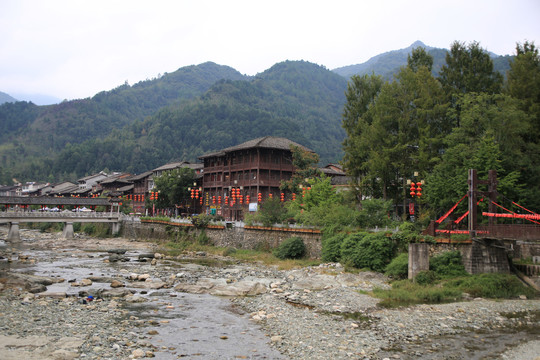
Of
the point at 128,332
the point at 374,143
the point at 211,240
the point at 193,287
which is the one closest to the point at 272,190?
the point at 211,240

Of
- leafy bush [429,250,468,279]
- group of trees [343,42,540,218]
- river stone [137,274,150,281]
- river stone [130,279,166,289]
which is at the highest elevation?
group of trees [343,42,540,218]

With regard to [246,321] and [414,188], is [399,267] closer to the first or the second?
[414,188]

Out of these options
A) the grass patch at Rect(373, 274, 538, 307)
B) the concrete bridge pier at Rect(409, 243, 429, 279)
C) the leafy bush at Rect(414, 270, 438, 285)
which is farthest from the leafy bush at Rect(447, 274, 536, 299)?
the concrete bridge pier at Rect(409, 243, 429, 279)

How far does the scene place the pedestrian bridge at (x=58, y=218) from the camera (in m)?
68.0

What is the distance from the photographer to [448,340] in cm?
1881

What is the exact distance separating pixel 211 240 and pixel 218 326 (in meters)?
37.3

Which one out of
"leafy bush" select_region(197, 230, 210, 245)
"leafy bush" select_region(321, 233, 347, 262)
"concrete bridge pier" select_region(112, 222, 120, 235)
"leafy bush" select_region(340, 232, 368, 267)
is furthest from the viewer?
"concrete bridge pier" select_region(112, 222, 120, 235)

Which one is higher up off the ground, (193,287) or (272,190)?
(272,190)

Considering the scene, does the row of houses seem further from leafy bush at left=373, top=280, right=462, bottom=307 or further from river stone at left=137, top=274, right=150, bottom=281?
leafy bush at left=373, top=280, right=462, bottom=307

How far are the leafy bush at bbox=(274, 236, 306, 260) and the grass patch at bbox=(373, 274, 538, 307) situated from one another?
606 inches

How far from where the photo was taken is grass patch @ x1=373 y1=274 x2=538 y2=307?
25562mm

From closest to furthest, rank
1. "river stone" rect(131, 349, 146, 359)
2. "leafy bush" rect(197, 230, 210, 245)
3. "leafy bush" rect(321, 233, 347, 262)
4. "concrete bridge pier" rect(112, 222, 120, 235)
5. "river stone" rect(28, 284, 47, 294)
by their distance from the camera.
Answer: "river stone" rect(131, 349, 146, 359), "river stone" rect(28, 284, 47, 294), "leafy bush" rect(321, 233, 347, 262), "leafy bush" rect(197, 230, 210, 245), "concrete bridge pier" rect(112, 222, 120, 235)

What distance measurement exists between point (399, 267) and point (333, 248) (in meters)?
8.20

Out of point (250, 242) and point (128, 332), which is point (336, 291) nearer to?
point (128, 332)
